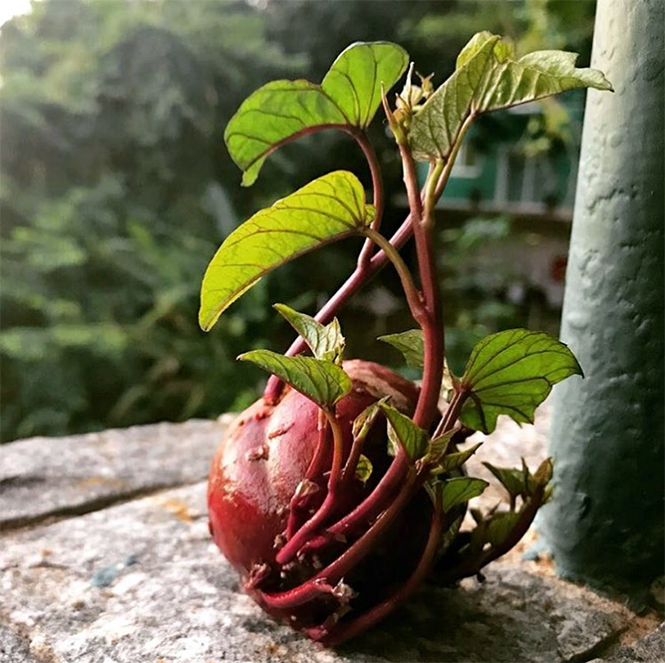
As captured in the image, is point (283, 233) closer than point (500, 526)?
Yes

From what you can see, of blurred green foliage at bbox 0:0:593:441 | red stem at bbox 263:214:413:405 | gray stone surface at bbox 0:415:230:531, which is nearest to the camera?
red stem at bbox 263:214:413:405

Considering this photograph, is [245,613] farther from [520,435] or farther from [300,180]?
[300,180]

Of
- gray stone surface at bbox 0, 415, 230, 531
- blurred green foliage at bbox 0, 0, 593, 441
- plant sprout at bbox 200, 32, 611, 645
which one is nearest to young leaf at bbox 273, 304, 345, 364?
plant sprout at bbox 200, 32, 611, 645

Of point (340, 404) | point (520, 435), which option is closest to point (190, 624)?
point (340, 404)

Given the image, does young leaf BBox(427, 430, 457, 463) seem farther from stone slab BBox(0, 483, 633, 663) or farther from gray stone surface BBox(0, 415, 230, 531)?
gray stone surface BBox(0, 415, 230, 531)

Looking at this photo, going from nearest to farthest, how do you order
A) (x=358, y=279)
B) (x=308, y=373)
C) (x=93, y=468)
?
(x=308, y=373) < (x=358, y=279) < (x=93, y=468)

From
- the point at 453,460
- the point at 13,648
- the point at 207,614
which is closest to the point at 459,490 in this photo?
the point at 453,460

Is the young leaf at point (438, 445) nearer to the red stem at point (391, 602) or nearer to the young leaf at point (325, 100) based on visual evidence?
the red stem at point (391, 602)

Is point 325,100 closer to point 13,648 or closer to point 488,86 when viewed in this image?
point 488,86
